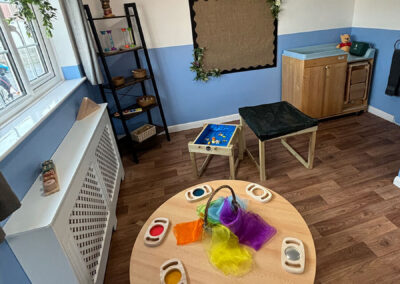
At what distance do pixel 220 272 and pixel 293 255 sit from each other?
0.32m

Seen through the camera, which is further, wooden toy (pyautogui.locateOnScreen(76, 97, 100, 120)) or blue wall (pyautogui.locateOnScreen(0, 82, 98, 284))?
wooden toy (pyautogui.locateOnScreen(76, 97, 100, 120))

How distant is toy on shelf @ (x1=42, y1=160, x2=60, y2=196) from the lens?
3.99 feet

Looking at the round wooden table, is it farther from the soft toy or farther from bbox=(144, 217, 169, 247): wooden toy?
the soft toy

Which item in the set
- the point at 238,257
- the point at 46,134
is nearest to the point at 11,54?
the point at 46,134

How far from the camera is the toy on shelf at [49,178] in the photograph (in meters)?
1.21

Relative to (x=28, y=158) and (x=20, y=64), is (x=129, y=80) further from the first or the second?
(x=28, y=158)

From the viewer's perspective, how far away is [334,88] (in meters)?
3.02

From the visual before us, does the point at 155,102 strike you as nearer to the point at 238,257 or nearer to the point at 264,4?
the point at 264,4

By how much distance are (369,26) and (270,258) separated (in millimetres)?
3175

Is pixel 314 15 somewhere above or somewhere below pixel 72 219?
above

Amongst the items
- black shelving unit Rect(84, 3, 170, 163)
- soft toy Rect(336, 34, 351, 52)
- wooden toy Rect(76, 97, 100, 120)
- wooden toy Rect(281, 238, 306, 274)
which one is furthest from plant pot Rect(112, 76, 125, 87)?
soft toy Rect(336, 34, 351, 52)

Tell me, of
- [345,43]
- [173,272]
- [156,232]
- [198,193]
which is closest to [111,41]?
[198,193]

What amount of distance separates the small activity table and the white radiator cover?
2.46 feet

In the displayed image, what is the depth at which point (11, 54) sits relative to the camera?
164cm
